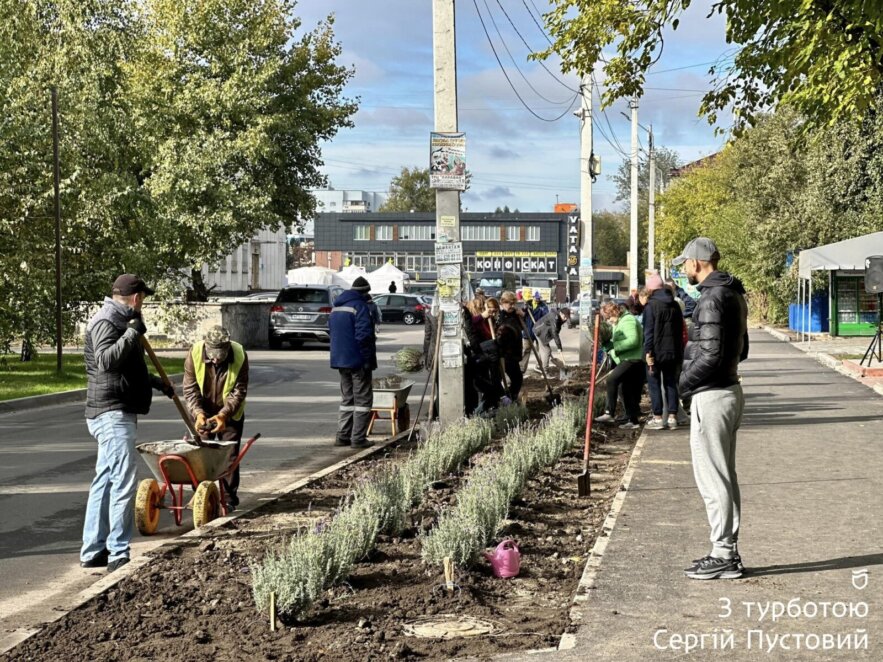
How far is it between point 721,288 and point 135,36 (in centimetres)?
3100

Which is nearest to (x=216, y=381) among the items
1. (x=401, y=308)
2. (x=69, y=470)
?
(x=69, y=470)

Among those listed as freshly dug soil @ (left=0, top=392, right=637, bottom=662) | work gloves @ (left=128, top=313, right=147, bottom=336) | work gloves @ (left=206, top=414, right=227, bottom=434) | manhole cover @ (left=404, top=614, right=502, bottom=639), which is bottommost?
manhole cover @ (left=404, top=614, right=502, bottom=639)

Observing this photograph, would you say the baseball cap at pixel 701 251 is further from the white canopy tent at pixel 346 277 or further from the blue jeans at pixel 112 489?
the white canopy tent at pixel 346 277

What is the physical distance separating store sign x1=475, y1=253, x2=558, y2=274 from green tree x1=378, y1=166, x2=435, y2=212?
24632 mm

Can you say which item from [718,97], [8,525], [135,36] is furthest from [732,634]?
[135,36]

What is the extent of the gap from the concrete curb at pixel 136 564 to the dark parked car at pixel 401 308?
48499 mm

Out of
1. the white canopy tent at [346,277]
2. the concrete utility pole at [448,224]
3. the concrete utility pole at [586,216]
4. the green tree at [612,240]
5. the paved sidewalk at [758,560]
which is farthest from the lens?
the green tree at [612,240]

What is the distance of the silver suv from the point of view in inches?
1313

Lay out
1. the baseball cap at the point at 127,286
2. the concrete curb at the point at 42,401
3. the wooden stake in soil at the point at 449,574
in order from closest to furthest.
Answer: the wooden stake in soil at the point at 449,574 → the baseball cap at the point at 127,286 → the concrete curb at the point at 42,401

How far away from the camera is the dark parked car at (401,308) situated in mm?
60188

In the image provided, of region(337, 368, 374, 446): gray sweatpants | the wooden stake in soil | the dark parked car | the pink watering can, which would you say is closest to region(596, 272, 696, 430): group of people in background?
region(337, 368, 374, 446): gray sweatpants

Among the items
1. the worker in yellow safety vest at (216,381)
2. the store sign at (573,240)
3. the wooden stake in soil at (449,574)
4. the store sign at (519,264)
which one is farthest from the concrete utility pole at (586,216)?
the store sign at (519,264)

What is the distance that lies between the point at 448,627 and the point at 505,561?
1.09 metres

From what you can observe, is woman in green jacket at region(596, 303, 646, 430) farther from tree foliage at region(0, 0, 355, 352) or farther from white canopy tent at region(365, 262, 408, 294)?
white canopy tent at region(365, 262, 408, 294)
